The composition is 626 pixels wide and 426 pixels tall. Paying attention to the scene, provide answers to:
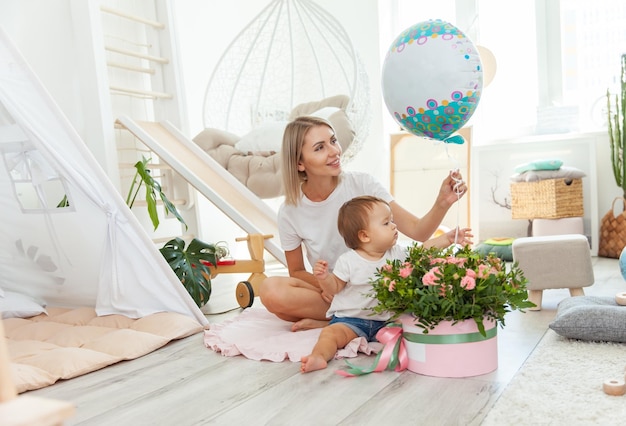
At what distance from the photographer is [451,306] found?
159cm

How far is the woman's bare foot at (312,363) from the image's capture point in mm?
1770

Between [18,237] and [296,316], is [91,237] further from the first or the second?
[296,316]

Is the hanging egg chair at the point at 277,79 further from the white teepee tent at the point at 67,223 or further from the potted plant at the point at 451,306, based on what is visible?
the potted plant at the point at 451,306

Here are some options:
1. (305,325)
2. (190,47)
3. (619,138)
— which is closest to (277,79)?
(190,47)

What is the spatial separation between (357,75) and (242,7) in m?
1.51

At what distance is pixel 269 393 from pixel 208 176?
2.10 meters

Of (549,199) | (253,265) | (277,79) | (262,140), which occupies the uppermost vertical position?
(277,79)

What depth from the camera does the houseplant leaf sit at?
2740mm

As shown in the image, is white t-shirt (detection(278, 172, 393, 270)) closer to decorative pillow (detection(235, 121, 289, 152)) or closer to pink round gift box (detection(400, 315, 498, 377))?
pink round gift box (detection(400, 315, 498, 377))

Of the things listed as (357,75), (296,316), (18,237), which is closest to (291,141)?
(296,316)

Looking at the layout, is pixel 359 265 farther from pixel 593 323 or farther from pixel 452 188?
pixel 593 323

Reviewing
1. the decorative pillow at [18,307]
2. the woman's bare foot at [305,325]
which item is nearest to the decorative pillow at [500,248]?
the woman's bare foot at [305,325]

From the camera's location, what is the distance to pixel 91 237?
246cm

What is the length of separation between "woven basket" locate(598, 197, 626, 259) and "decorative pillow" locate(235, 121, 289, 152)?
6.68 ft
